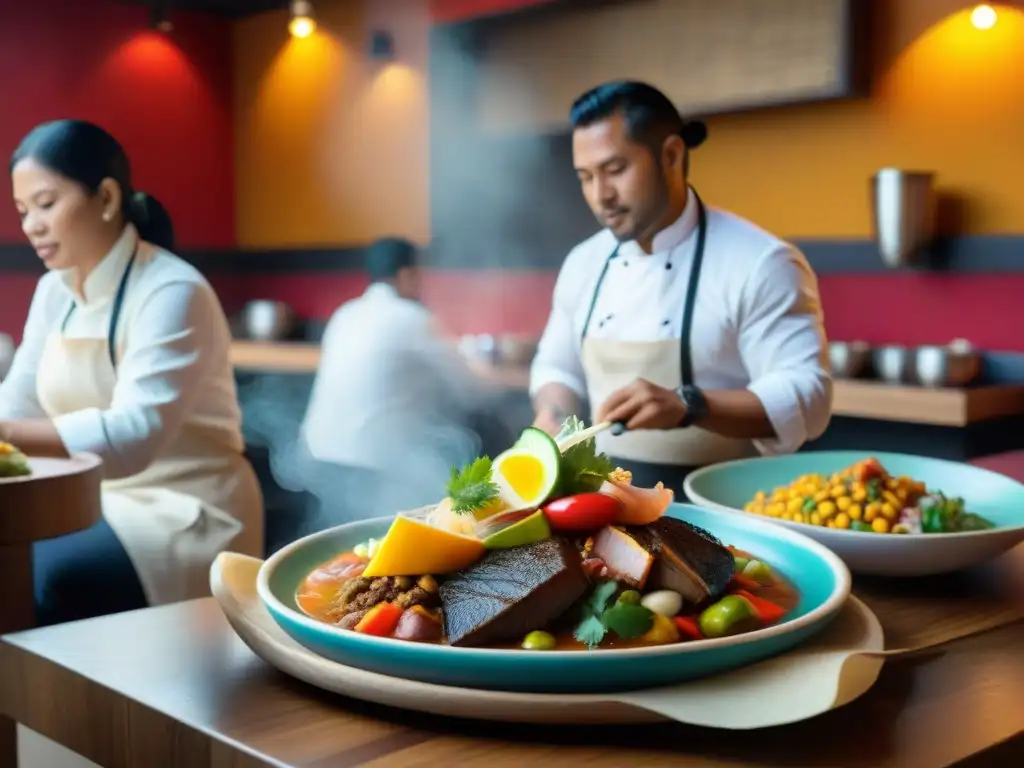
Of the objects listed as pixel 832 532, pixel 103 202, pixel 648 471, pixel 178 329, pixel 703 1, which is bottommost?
pixel 648 471

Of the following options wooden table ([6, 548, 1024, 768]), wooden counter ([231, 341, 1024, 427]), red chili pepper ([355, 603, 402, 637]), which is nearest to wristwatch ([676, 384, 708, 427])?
wooden table ([6, 548, 1024, 768])

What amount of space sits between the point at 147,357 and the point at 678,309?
1154 mm

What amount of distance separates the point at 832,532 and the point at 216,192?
6.93 metres

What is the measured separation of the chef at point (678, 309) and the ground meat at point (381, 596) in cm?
116

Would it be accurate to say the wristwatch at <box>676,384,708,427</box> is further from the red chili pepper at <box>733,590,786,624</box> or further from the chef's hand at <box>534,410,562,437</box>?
the red chili pepper at <box>733,590,786,624</box>

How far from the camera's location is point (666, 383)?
248cm

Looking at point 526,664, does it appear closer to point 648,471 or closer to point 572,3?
point 648,471

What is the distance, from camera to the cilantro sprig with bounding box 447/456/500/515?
1049 mm

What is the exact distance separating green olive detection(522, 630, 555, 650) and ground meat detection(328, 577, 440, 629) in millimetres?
111

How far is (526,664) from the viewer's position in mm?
823

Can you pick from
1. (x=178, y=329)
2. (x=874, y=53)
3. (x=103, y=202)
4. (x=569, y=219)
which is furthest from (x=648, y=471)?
(x=569, y=219)

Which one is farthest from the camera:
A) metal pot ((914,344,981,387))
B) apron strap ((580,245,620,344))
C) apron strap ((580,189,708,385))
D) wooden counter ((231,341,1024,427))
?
metal pot ((914,344,981,387))

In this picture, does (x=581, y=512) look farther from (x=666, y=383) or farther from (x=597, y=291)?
(x=597, y=291)

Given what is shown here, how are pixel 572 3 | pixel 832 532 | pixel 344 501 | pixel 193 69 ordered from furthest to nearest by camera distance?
pixel 193 69, pixel 572 3, pixel 344 501, pixel 832 532
